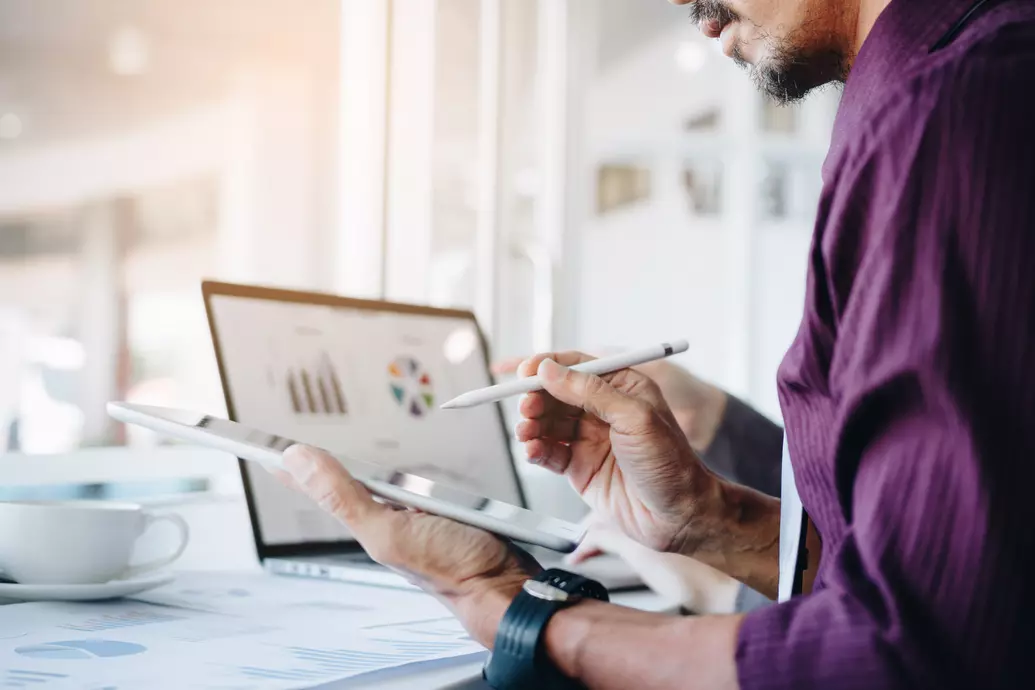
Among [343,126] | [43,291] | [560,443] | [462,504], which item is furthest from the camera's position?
[343,126]

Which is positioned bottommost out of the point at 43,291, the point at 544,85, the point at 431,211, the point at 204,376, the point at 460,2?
the point at 204,376

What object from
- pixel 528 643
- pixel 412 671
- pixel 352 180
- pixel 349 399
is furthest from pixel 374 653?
pixel 352 180

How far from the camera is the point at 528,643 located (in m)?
0.58

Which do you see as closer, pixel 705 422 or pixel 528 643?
pixel 528 643

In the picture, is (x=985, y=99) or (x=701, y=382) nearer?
(x=985, y=99)

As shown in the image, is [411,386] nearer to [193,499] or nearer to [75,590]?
[193,499]

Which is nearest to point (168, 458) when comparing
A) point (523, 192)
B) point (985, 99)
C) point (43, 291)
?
point (43, 291)

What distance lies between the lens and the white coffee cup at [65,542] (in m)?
0.79

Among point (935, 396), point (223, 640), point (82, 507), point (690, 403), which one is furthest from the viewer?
point (690, 403)

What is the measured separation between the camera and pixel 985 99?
50cm

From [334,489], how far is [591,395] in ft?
0.73

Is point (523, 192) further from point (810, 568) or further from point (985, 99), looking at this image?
point (985, 99)

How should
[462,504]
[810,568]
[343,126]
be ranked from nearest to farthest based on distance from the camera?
[462,504] → [810,568] → [343,126]

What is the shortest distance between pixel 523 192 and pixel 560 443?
40.6 inches
